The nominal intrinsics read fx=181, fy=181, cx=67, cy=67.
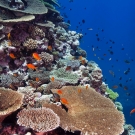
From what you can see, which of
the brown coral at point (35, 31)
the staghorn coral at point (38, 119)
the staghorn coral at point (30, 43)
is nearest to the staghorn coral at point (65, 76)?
the staghorn coral at point (30, 43)

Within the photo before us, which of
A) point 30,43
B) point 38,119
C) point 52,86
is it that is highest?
point 38,119

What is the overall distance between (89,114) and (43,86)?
2.33 metres

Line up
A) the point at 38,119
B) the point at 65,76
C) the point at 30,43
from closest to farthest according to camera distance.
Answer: the point at 38,119 < the point at 65,76 < the point at 30,43

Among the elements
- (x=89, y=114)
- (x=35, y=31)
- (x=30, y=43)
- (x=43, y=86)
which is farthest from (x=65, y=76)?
(x=89, y=114)

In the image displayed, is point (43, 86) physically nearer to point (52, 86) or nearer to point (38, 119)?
point (52, 86)

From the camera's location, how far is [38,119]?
354 centimetres

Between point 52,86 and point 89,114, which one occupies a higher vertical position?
point 89,114

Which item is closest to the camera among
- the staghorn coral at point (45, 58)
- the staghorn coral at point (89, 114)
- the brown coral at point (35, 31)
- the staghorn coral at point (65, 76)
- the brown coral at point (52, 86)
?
the staghorn coral at point (89, 114)

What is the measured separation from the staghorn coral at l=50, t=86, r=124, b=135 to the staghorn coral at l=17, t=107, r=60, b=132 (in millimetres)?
351

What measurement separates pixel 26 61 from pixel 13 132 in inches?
166

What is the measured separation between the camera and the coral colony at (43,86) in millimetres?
3736

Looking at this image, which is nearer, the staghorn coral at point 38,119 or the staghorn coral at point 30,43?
the staghorn coral at point 38,119

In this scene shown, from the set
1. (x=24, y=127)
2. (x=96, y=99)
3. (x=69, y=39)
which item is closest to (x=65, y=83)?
(x=96, y=99)

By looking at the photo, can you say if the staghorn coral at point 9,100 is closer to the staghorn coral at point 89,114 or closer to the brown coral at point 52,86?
the staghorn coral at point 89,114
